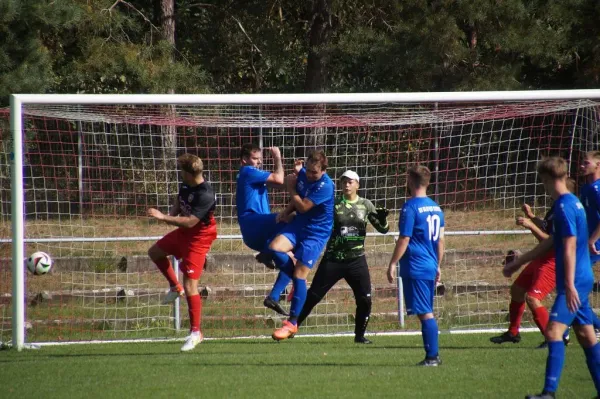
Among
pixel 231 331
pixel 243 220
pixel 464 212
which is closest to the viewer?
pixel 243 220

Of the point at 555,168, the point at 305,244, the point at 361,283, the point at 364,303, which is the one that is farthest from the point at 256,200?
the point at 555,168

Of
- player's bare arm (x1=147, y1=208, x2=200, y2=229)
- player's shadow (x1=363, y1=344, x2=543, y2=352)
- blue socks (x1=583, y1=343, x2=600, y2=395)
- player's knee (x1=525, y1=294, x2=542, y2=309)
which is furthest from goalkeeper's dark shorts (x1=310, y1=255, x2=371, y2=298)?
blue socks (x1=583, y1=343, x2=600, y2=395)

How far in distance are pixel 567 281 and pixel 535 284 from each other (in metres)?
2.57

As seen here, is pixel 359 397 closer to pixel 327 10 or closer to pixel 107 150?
pixel 107 150

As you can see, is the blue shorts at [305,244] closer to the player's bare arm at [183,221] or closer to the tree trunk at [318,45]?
the player's bare arm at [183,221]

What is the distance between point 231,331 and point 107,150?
3479 mm

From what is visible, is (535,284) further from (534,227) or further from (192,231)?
(192,231)

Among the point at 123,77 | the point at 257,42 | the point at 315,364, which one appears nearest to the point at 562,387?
the point at 315,364

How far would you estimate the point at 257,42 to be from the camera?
923 inches

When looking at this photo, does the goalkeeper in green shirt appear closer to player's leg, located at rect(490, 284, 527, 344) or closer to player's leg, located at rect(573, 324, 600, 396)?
player's leg, located at rect(490, 284, 527, 344)

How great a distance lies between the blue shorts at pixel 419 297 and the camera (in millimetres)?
8234

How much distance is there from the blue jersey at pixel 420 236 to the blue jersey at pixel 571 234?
5.99ft

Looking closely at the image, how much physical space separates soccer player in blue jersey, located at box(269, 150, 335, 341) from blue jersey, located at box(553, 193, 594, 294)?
11.3 ft

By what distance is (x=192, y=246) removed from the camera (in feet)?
30.8
